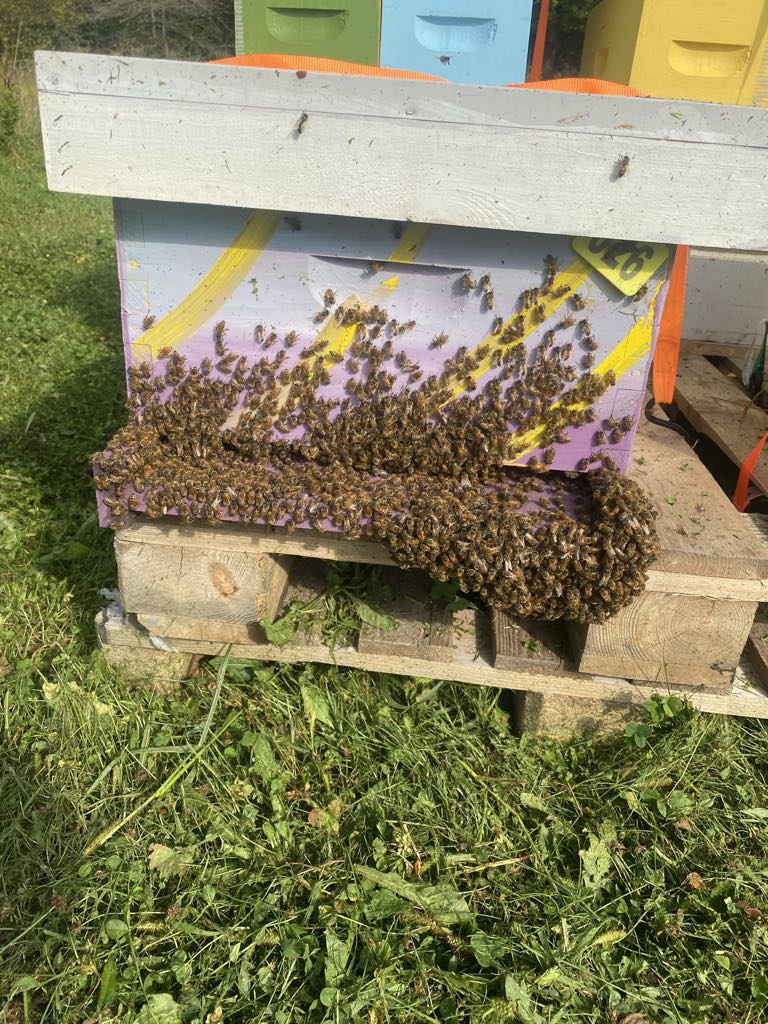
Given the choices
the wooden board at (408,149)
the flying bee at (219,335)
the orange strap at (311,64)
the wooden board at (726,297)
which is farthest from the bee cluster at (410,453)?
the wooden board at (726,297)

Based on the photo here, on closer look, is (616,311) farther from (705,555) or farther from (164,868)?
(164,868)

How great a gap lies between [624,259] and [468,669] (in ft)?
4.00

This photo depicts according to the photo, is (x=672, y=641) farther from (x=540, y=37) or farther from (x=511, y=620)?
(x=540, y=37)

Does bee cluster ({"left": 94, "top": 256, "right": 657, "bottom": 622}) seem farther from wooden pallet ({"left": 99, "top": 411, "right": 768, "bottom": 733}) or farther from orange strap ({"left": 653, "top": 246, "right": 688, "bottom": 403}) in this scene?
orange strap ({"left": 653, "top": 246, "right": 688, "bottom": 403})

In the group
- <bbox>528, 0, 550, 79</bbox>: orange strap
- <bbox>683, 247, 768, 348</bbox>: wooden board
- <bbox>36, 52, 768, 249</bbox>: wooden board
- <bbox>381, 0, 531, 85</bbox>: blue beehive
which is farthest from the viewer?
<bbox>683, 247, 768, 348</bbox>: wooden board

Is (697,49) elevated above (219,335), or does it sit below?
above

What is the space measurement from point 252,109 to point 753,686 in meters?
2.10

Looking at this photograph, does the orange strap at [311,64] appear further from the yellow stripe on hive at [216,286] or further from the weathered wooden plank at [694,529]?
the weathered wooden plank at [694,529]

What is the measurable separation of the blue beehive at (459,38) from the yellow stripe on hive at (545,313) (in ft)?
2.29

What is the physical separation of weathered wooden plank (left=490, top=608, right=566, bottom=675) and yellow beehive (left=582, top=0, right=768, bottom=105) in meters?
1.72

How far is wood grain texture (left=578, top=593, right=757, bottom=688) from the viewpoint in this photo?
6.54ft

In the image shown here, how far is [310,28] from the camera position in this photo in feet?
7.11

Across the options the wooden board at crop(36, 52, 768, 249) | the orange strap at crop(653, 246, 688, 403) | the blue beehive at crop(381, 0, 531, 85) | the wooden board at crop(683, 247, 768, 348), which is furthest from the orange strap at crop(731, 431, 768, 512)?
the blue beehive at crop(381, 0, 531, 85)

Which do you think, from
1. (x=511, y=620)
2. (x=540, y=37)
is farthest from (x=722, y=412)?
(x=540, y=37)
